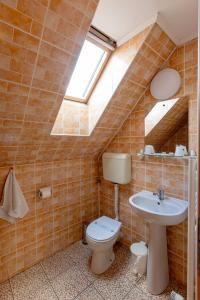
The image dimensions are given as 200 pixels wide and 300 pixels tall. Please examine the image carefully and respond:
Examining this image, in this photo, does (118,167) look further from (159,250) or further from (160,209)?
(159,250)

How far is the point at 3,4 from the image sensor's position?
843 mm

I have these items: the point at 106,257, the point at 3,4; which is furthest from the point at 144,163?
the point at 3,4

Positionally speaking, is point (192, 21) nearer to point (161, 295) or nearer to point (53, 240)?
point (161, 295)

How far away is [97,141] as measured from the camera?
2.22m

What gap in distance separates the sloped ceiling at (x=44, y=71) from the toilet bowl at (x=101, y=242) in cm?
103

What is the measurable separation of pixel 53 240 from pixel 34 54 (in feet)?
7.02

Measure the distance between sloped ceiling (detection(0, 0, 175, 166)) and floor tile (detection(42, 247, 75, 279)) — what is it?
50.6 inches

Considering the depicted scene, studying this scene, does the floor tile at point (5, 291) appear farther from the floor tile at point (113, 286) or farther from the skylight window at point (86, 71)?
the skylight window at point (86, 71)

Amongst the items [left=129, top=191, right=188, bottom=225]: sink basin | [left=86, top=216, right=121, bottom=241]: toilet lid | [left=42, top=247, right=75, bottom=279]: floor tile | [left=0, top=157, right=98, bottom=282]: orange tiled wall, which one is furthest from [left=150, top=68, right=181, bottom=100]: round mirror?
[left=42, top=247, right=75, bottom=279]: floor tile

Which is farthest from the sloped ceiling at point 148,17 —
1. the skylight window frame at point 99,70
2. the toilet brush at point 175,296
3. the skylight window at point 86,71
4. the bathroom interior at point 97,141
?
the toilet brush at point 175,296

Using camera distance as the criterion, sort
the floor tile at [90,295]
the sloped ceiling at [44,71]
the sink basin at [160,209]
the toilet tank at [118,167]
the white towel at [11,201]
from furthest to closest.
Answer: the toilet tank at [118,167]
the white towel at [11,201]
the floor tile at [90,295]
the sink basin at [160,209]
the sloped ceiling at [44,71]

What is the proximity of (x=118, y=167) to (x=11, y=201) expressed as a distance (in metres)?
1.30

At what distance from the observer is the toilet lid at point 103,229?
1.77 m

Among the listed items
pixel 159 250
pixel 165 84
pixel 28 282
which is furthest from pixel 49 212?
pixel 165 84
